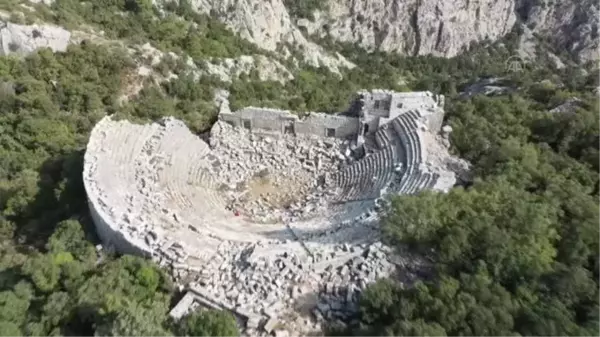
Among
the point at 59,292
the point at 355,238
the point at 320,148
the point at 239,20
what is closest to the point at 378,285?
the point at 355,238

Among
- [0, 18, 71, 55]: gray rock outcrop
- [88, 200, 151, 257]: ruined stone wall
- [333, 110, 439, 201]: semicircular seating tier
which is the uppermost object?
[0, 18, 71, 55]: gray rock outcrop

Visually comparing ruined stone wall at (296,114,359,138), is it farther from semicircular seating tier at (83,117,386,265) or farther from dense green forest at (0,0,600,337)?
dense green forest at (0,0,600,337)

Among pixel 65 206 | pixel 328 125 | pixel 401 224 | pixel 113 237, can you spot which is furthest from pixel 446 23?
pixel 113 237

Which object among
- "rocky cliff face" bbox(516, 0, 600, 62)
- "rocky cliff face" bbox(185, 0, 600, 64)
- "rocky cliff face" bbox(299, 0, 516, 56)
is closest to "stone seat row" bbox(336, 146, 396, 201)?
"rocky cliff face" bbox(185, 0, 600, 64)

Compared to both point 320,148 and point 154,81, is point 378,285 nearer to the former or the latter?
point 320,148

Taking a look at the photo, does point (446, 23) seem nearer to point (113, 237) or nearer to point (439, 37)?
point (439, 37)

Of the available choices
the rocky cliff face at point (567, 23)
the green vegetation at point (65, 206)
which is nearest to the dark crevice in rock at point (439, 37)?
the rocky cliff face at point (567, 23)
